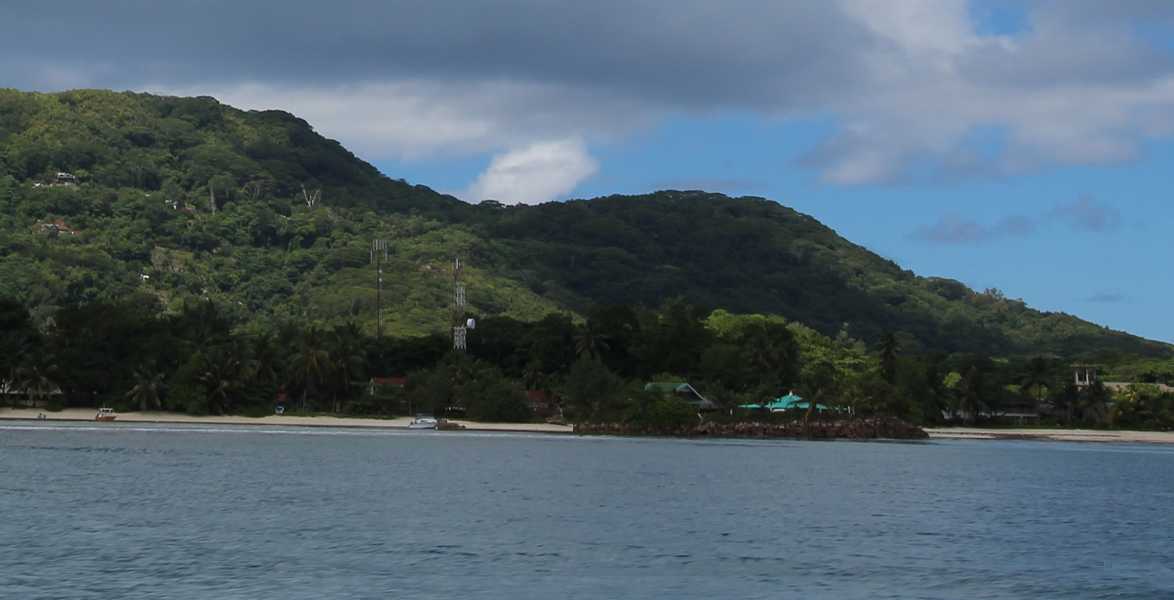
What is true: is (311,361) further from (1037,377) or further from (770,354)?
(1037,377)

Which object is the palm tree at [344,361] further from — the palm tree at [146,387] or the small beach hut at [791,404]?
the small beach hut at [791,404]

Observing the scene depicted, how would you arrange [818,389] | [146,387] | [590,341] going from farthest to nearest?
[590,341], [818,389], [146,387]

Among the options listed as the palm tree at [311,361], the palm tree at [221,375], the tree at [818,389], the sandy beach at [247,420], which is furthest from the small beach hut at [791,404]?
the palm tree at [221,375]

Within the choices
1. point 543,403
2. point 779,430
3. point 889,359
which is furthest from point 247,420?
point 889,359

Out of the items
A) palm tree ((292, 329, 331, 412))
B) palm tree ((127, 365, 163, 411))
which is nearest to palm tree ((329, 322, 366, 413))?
palm tree ((292, 329, 331, 412))

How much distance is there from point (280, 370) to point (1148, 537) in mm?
94946

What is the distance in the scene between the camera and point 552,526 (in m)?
52.8

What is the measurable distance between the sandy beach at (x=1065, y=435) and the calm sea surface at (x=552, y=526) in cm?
4619

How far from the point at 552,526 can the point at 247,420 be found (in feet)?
275

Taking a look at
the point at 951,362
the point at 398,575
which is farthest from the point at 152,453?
the point at 951,362

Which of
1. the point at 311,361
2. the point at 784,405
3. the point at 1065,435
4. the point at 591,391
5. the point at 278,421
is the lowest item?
the point at 1065,435

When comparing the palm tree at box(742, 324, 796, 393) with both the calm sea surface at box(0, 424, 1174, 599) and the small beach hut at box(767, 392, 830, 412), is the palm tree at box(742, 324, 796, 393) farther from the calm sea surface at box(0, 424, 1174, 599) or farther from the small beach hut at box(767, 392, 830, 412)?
the calm sea surface at box(0, 424, 1174, 599)

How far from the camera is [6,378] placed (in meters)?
127

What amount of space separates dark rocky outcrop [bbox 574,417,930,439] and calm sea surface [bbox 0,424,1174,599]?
3361 cm
